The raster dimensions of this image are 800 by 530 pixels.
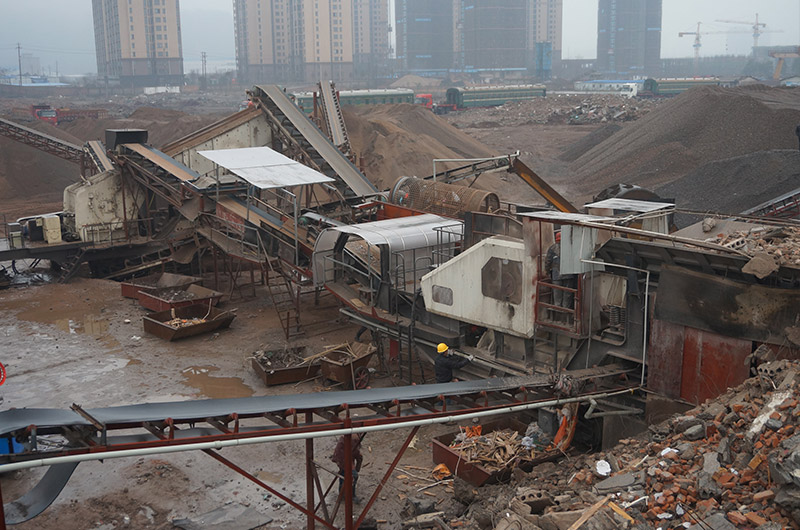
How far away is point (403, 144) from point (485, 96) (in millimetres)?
48327

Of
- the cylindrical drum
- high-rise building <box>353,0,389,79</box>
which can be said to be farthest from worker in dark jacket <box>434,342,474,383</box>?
high-rise building <box>353,0,389,79</box>

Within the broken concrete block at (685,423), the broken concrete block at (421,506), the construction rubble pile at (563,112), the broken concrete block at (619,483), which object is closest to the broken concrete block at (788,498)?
the broken concrete block at (619,483)

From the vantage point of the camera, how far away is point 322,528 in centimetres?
1013

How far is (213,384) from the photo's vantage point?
15602 millimetres

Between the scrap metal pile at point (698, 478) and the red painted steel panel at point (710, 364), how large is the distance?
3.59 ft

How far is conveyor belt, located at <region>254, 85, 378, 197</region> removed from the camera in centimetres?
2350

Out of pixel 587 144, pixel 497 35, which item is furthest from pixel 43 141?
pixel 497 35

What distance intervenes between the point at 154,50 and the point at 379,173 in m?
121

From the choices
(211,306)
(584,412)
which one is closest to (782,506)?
(584,412)

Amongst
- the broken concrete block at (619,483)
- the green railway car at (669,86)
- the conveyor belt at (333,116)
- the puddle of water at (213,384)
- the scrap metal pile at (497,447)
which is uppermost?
the green railway car at (669,86)

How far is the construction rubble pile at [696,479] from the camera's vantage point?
Answer: 22.1 feet

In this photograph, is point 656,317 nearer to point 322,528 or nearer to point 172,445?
point 322,528

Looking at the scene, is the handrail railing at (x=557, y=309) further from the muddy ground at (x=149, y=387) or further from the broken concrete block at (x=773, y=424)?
the broken concrete block at (x=773, y=424)

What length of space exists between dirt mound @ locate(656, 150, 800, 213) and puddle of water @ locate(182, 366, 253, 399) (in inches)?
756
